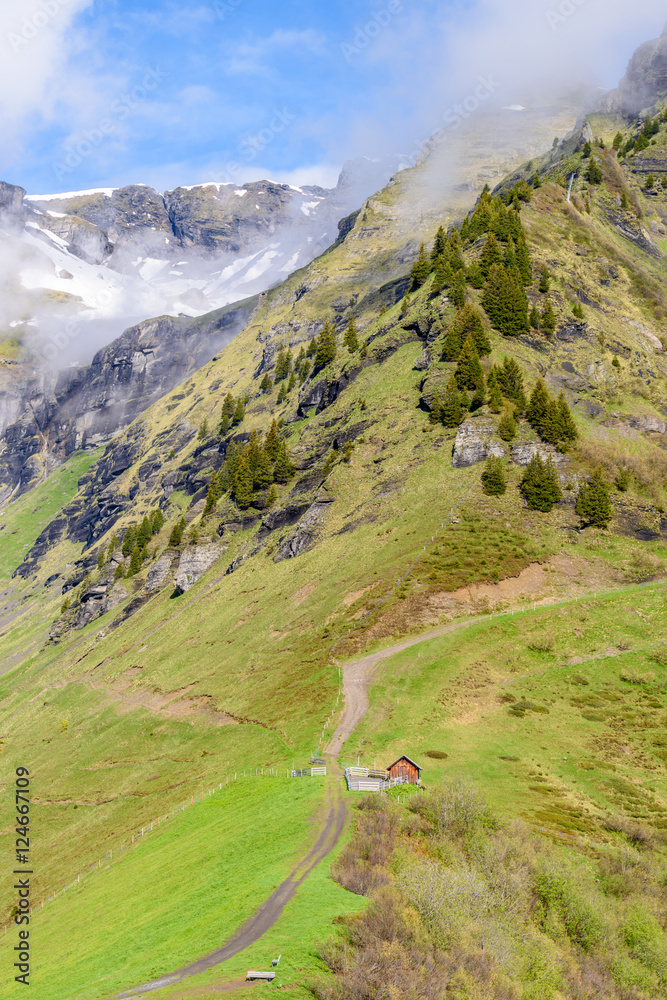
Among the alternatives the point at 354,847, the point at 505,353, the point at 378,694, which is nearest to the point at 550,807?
the point at 354,847

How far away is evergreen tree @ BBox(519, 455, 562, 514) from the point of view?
252 feet

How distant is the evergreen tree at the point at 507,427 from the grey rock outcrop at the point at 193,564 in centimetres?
6297

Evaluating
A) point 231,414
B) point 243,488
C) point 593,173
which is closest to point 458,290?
point 243,488

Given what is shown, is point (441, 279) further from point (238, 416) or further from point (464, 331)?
point (238, 416)

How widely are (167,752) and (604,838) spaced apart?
149ft

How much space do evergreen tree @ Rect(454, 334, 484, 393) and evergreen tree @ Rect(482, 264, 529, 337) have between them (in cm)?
1257

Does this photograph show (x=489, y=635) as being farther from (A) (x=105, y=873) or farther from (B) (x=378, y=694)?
(A) (x=105, y=873)

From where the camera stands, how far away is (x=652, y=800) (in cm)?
3803

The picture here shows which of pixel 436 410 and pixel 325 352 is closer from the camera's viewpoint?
pixel 436 410

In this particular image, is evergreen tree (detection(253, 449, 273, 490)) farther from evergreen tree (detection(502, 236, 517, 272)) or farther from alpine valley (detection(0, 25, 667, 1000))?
evergreen tree (detection(502, 236, 517, 272))

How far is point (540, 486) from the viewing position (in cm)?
7750

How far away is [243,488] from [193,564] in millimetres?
19389

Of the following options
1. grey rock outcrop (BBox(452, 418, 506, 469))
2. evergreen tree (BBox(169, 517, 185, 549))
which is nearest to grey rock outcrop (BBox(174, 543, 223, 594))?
evergreen tree (BBox(169, 517, 185, 549))

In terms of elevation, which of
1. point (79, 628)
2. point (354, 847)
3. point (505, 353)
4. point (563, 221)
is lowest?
point (79, 628)
